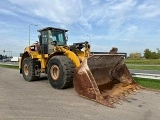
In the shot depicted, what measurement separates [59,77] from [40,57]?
2770 mm

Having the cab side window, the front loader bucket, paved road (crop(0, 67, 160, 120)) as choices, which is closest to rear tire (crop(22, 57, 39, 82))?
the cab side window

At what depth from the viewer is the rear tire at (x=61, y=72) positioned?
29.9 ft

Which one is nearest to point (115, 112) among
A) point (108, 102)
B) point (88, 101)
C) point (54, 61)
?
point (108, 102)

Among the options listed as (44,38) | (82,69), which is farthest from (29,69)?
(82,69)

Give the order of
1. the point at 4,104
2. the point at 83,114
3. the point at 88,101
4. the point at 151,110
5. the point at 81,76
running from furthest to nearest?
the point at 81,76 → the point at 88,101 → the point at 4,104 → the point at 151,110 → the point at 83,114

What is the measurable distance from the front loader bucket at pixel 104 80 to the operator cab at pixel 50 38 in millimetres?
2907

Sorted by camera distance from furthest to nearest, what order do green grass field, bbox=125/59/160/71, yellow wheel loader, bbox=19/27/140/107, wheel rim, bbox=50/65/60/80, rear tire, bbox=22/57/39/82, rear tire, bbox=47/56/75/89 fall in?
green grass field, bbox=125/59/160/71
rear tire, bbox=22/57/39/82
wheel rim, bbox=50/65/60/80
rear tire, bbox=47/56/75/89
yellow wheel loader, bbox=19/27/140/107

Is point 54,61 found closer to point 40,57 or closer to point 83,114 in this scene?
point 40,57

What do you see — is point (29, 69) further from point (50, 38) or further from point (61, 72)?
point (61, 72)

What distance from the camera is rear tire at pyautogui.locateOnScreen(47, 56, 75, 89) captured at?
29.9 ft

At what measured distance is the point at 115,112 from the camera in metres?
6.16

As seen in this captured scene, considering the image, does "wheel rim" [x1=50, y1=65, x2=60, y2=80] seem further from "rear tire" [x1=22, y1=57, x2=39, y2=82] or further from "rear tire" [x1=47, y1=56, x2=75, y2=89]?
"rear tire" [x1=22, y1=57, x2=39, y2=82]

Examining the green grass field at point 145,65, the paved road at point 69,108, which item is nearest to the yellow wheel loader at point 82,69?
the paved road at point 69,108

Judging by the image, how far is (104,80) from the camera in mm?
9602
